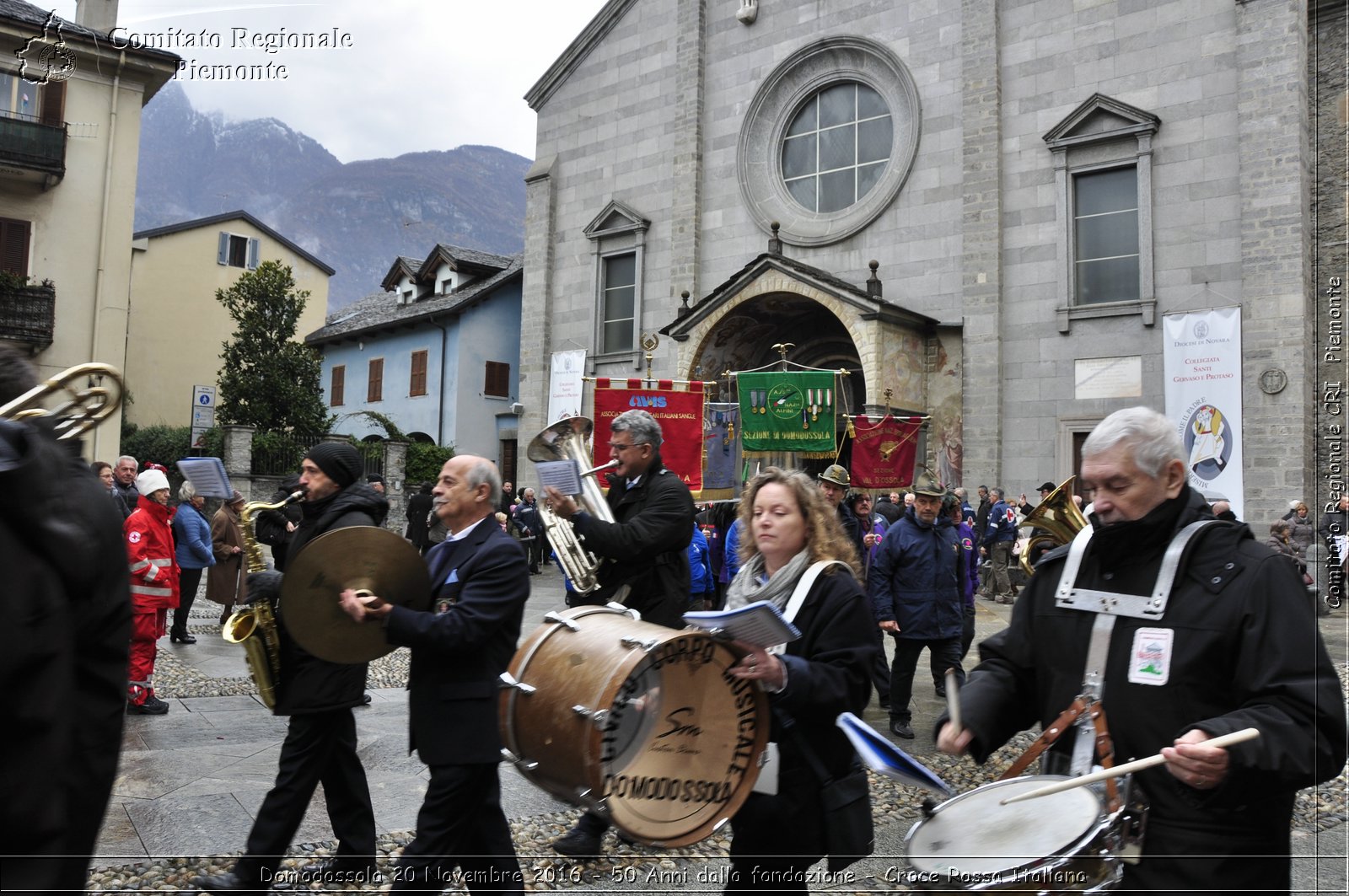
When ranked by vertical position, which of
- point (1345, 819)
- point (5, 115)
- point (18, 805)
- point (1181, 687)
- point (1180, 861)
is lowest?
point (1345, 819)

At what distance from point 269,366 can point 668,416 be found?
1470cm

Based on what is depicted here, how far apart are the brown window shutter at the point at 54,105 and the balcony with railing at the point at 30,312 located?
11.9ft

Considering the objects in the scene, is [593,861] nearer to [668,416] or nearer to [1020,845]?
[1020,845]

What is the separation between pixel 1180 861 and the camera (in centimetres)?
239

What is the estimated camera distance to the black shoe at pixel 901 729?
24.7 ft

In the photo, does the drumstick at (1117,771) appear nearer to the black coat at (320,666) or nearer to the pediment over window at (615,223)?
the black coat at (320,666)

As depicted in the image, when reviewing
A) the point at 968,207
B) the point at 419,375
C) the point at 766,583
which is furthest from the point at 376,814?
the point at 419,375

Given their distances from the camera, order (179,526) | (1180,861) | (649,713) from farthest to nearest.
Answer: (179,526), (649,713), (1180,861)

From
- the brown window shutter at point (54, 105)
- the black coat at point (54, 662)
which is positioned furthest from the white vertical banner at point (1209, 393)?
the brown window shutter at point (54, 105)

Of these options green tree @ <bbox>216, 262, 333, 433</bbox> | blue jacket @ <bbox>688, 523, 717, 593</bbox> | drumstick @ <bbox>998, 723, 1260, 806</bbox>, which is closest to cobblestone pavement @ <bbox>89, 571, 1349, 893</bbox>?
drumstick @ <bbox>998, 723, 1260, 806</bbox>

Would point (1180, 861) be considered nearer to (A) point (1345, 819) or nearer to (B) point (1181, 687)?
(B) point (1181, 687)

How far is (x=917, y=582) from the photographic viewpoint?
26.5 feet

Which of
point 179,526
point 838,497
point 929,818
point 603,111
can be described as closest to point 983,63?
point 603,111

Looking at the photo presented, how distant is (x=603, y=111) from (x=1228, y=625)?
24.4m
